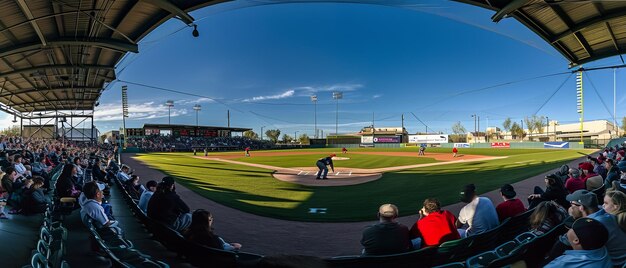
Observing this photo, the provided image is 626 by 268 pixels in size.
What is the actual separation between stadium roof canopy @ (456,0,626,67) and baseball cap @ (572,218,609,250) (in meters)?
7.44

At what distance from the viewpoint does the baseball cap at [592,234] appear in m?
2.39

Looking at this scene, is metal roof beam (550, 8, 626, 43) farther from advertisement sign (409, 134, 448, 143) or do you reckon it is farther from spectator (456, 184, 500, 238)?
advertisement sign (409, 134, 448, 143)

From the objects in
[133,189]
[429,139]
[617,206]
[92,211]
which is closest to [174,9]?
[133,189]

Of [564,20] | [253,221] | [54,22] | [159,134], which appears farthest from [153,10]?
[159,134]

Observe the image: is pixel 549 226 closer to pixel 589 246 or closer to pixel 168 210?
pixel 589 246

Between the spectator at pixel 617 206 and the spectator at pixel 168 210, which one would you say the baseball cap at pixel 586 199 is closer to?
the spectator at pixel 617 206

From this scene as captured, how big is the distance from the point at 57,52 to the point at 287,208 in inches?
549

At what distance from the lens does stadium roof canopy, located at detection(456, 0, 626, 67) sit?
866cm

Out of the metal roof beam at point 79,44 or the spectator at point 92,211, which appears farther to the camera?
the metal roof beam at point 79,44

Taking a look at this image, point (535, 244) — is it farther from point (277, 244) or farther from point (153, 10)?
point (153, 10)

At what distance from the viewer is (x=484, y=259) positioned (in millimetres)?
3363

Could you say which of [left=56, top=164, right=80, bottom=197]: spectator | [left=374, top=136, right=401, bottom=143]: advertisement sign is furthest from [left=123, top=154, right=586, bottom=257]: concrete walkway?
[left=374, top=136, right=401, bottom=143]: advertisement sign

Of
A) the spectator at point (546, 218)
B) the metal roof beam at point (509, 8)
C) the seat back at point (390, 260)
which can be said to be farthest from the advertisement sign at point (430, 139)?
the seat back at point (390, 260)

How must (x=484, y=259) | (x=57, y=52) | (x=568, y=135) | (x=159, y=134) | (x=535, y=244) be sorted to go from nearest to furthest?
1. (x=484, y=259)
2. (x=535, y=244)
3. (x=57, y=52)
4. (x=159, y=134)
5. (x=568, y=135)
